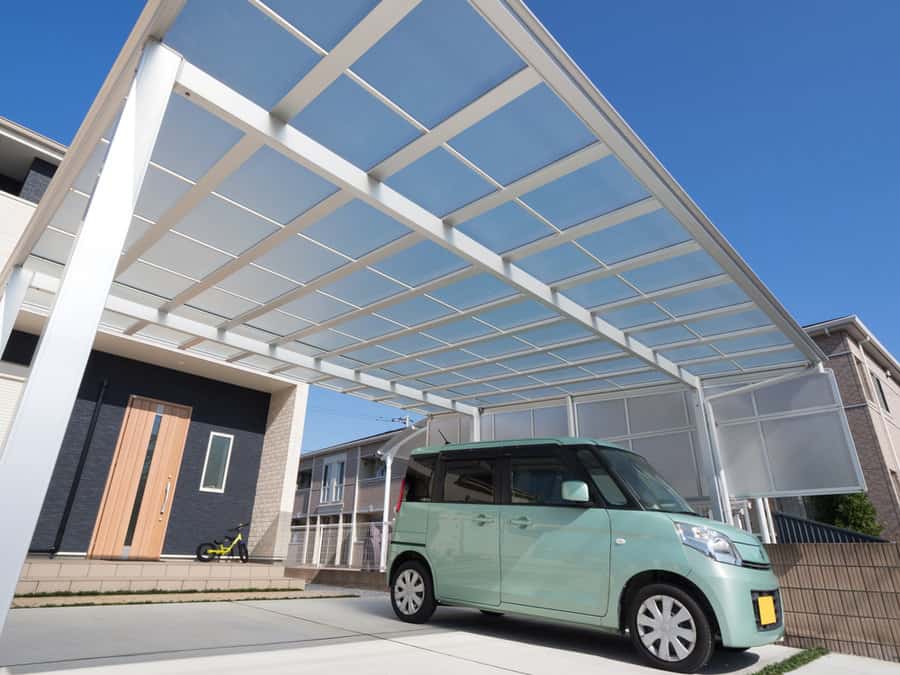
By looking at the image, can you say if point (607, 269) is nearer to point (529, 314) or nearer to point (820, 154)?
point (529, 314)

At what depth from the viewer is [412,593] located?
18.5 feet

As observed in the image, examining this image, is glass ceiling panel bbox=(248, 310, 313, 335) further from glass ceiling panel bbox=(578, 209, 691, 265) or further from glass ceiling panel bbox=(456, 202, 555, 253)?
glass ceiling panel bbox=(578, 209, 691, 265)

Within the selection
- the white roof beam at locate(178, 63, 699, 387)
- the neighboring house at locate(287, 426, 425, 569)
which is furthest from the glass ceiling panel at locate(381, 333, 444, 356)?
the neighboring house at locate(287, 426, 425, 569)

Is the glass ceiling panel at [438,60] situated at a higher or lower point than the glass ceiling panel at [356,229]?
higher

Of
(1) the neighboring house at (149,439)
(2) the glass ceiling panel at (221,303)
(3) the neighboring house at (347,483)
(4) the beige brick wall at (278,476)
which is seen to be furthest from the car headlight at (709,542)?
(3) the neighboring house at (347,483)

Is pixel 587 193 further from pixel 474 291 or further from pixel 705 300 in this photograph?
pixel 705 300

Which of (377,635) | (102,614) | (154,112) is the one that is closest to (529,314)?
(377,635)

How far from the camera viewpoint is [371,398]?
11633mm

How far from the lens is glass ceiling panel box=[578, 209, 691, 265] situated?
539 cm

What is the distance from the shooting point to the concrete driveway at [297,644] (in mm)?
3348

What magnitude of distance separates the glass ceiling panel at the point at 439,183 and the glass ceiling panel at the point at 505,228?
32 centimetres

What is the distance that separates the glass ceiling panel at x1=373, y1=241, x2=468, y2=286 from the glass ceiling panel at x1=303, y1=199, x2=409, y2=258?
1.07 feet

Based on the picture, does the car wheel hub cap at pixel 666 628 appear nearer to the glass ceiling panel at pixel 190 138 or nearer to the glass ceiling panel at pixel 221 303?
the glass ceiling panel at pixel 190 138

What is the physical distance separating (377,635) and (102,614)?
10.3 feet
